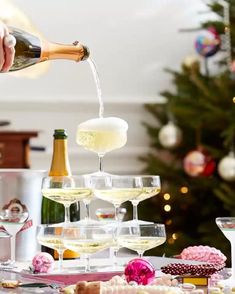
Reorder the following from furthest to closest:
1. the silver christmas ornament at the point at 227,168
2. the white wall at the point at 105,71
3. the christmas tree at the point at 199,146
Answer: the white wall at the point at 105,71
the christmas tree at the point at 199,146
the silver christmas ornament at the point at 227,168

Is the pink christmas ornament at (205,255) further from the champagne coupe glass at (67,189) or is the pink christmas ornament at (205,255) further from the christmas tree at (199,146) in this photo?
the christmas tree at (199,146)

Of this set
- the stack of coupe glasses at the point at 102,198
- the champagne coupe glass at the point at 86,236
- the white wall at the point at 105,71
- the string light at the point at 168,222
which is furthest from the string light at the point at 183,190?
the champagne coupe glass at the point at 86,236

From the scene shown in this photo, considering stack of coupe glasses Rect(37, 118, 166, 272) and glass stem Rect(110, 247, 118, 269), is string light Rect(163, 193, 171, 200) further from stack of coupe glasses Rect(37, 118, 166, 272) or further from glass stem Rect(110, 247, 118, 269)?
glass stem Rect(110, 247, 118, 269)

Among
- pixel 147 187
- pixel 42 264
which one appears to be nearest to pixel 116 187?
pixel 147 187

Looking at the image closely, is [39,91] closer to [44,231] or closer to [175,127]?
[175,127]

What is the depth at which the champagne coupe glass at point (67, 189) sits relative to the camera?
61.5 inches

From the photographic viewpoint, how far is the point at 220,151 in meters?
3.79

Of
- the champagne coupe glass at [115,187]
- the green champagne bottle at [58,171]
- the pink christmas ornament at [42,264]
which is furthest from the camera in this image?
the green champagne bottle at [58,171]

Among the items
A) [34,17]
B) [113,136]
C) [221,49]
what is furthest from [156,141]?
[113,136]

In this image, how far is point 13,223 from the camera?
1649 millimetres

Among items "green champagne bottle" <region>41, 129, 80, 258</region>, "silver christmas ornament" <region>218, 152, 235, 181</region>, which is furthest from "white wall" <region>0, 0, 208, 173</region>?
"green champagne bottle" <region>41, 129, 80, 258</region>

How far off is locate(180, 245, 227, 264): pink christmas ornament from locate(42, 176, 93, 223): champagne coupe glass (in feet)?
0.68

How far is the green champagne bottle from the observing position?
189cm

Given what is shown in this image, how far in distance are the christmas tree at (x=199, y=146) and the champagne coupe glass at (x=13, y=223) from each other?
198 centimetres
